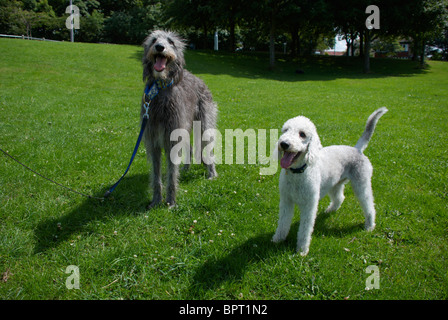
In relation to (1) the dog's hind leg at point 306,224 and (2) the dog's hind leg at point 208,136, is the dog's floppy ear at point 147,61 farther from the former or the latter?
(1) the dog's hind leg at point 306,224

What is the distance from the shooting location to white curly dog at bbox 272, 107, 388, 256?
3.06 metres

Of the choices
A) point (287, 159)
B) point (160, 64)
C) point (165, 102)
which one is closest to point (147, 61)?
point (160, 64)

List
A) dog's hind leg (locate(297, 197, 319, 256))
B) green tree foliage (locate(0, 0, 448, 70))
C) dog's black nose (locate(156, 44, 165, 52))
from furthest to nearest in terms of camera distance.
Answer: green tree foliage (locate(0, 0, 448, 70)) < dog's black nose (locate(156, 44, 165, 52)) < dog's hind leg (locate(297, 197, 319, 256))

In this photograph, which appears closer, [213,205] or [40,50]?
[213,205]

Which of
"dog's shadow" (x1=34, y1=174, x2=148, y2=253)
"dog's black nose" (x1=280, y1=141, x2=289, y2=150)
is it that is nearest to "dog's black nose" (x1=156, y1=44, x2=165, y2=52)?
"dog's black nose" (x1=280, y1=141, x2=289, y2=150)

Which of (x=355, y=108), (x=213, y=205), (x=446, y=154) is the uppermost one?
(x=355, y=108)

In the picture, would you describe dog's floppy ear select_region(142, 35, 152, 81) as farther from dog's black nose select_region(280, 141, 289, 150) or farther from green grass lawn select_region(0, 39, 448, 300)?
dog's black nose select_region(280, 141, 289, 150)

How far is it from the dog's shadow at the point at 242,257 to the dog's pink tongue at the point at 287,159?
1143 mm

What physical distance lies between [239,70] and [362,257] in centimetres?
2431

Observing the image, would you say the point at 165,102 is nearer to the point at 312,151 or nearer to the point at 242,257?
the point at 312,151

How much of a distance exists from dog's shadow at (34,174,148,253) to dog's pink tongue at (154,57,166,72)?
7.08ft
